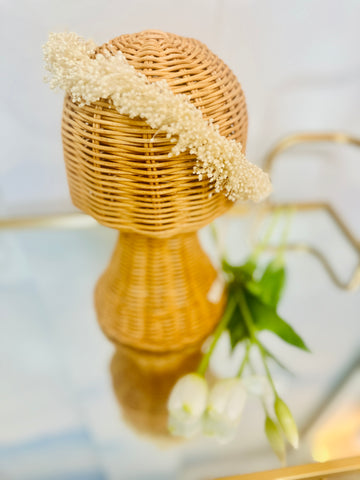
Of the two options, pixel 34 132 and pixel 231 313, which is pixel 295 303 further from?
pixel 34 132

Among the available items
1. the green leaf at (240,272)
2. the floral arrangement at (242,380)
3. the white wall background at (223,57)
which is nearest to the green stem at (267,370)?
the floral arrangement at (242,380)

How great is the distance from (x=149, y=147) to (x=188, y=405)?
0.29m

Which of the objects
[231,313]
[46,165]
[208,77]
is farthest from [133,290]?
[46,165]

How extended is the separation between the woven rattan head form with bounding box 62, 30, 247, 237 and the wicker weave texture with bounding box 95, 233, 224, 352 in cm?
8

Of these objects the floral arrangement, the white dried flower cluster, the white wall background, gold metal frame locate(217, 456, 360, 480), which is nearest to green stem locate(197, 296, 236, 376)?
the floral arrangement

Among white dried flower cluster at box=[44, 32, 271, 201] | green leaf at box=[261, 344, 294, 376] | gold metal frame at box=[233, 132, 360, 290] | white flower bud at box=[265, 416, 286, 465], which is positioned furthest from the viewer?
gold metal frame at box=[233, 132, 360, 290]

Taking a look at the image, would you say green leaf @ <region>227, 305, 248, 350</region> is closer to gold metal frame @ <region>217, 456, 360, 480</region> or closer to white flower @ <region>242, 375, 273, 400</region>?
white flower @ <region>242, 375, 273, 400</region>

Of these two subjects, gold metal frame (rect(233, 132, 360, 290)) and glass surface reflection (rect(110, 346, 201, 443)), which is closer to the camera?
glass surface reflection (rect(110, 346, 201, 443))

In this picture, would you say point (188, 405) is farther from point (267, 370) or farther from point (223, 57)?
point (223, 57)

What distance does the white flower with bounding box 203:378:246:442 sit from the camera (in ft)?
1.61

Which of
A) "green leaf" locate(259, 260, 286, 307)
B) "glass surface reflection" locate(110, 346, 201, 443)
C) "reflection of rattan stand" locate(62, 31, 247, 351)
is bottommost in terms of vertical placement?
"glass surface reflection" locate(110, 346, 201, 443)

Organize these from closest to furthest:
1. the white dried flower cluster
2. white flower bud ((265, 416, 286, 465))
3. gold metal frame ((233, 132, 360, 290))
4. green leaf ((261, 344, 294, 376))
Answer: the white dried flower cluster
white flower bud ((265, 416, 286, 465))
green leaf ((261, 344, 294, 376))
gold metal frame ((233, 132, 360, 290))

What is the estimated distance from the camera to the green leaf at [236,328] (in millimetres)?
598

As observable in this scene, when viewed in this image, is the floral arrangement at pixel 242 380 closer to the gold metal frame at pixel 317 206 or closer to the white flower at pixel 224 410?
the white flower at pixel 224 410
